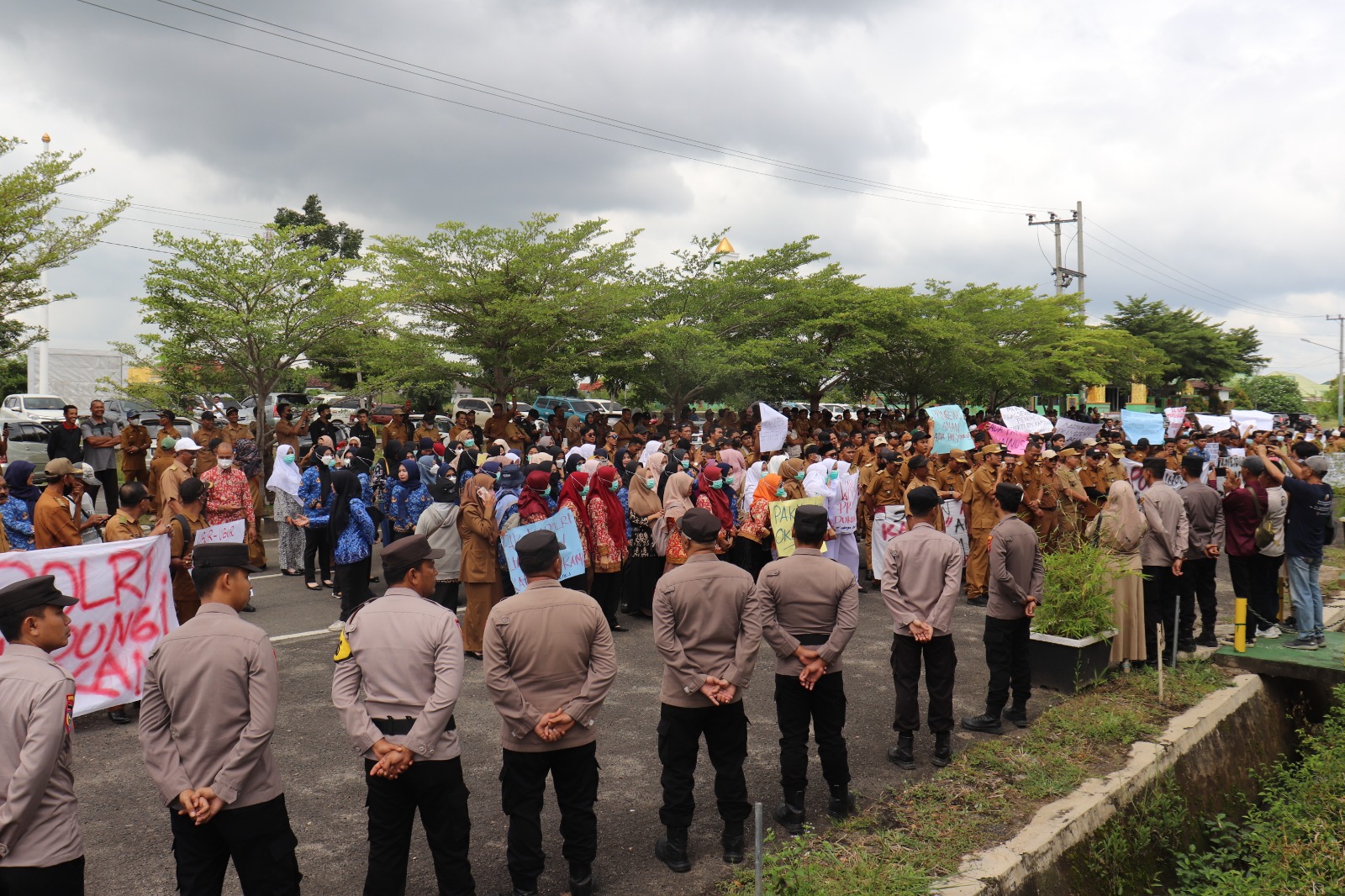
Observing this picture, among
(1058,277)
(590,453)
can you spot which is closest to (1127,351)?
(1058,277)

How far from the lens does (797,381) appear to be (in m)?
24.9

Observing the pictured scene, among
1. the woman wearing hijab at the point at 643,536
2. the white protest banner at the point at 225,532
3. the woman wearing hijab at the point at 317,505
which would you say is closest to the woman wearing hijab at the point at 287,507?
the woman wearing hijab at the point at 317,505

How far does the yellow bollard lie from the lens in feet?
27.5

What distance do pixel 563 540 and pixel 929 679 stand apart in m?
3.47

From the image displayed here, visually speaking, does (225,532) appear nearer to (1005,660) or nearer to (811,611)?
(811,611)

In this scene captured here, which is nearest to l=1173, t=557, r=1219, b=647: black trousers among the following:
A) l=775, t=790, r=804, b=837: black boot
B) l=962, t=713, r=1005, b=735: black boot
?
l=962, t=713, r=1005, b=735: black boot

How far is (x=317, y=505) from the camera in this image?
34.3 ft

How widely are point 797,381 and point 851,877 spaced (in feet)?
69.3

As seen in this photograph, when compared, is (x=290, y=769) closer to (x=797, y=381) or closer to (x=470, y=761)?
(x=470, y=761)

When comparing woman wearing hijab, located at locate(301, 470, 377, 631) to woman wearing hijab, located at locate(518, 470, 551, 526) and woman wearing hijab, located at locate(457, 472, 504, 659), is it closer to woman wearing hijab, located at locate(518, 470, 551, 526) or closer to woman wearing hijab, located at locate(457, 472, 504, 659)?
woman wearing hijab, located at locate(457, 472, 504, 659)

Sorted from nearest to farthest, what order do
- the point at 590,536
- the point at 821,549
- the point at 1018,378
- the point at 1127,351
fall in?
the point at 821,549 < the point at 590,536 < the point at 1018,378 < the point at 1127,351

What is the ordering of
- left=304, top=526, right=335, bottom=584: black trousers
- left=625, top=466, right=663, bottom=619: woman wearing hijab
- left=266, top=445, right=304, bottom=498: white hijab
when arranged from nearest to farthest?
left=625, top=466, right=663, bottom=619: woman wearing hijab, left=304, top=526, right=335, bottom=584: black trousers, left=266, top=445, right=304, bottom=498: white hijab

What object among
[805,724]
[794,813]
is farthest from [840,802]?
[805,724]

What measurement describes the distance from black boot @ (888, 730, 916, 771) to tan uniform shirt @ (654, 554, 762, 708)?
1862 mm
